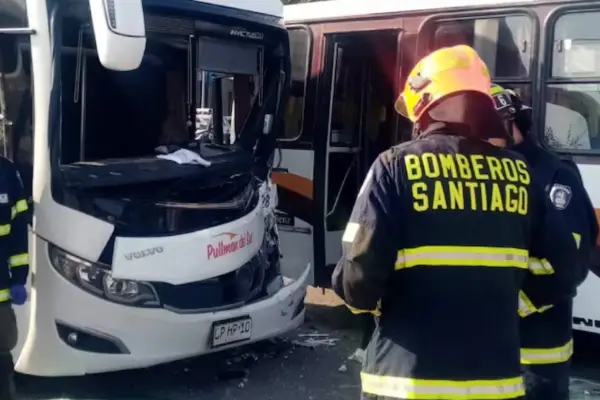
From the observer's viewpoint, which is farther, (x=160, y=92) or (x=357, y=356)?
(x=357, y=356)

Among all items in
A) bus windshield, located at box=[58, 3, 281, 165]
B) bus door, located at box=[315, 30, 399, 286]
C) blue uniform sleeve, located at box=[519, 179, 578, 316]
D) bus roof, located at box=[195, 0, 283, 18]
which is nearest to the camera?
blue uniform sleeve, located at box=[519, 179, 578, 316]

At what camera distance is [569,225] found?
3.54 m

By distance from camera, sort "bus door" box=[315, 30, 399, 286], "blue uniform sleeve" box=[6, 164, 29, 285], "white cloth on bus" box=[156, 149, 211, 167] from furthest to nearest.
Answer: "bus door" box=[315, 30, 399, 286], "white cloth on bus" box=[156, 149, 211, 167], "blue uniform sleeve" box=[6, 164, 29, 285]

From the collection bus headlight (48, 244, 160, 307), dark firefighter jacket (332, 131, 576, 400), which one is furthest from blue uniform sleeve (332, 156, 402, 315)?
bus headlight (48, 244, 160, 307)

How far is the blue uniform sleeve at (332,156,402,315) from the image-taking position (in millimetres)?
2350

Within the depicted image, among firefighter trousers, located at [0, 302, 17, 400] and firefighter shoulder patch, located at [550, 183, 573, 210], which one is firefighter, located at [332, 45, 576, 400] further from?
firefighter trousers, located at [0, 302, 17, 400]

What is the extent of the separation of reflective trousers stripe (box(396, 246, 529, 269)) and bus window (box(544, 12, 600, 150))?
3411 mm

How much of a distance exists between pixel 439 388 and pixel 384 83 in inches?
200

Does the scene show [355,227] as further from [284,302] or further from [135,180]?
[284,302]

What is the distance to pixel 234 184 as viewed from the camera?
5.59m

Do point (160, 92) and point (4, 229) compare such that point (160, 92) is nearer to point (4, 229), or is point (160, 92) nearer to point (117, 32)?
point (117, 32)

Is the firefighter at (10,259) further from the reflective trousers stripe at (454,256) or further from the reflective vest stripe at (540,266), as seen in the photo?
the reflective vest stripe at (540,266)

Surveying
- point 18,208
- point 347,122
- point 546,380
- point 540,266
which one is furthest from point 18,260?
point 347,122

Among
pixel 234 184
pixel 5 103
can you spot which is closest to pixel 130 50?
pixel 5 103
